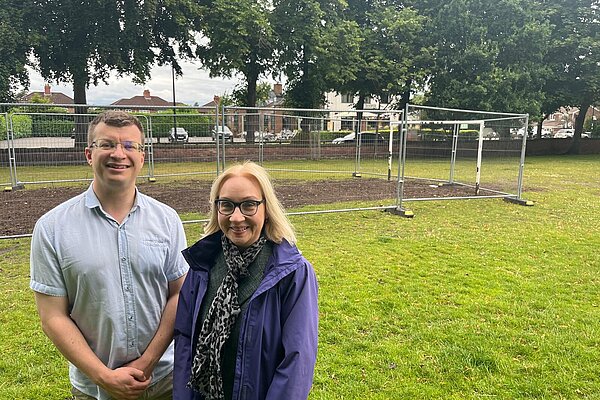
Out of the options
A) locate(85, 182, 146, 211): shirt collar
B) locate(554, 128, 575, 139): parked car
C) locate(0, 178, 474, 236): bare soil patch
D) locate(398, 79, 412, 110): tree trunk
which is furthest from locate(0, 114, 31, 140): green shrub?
locate(554, 128, 575, 139): parked car

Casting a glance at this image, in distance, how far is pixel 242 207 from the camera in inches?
69.4

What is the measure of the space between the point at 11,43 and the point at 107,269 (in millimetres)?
20298

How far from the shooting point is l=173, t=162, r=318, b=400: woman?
162 centimetres

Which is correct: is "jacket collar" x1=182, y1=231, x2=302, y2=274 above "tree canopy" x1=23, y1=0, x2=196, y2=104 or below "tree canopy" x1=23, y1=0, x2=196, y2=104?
below

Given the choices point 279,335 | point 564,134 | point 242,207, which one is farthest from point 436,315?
point 564,134

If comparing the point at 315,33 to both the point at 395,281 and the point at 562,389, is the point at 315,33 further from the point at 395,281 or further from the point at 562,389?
the point at 562,389

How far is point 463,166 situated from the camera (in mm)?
13266

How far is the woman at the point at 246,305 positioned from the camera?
1616 mm

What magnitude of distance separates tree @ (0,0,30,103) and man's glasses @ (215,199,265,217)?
65.5 feet

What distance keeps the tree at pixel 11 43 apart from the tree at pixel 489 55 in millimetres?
19945

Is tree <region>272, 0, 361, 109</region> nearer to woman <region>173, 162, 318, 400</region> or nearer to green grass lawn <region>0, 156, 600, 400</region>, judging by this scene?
green grass lawn <region>0, 156, 600, 400</region>

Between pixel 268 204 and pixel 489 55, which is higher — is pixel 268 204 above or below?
below

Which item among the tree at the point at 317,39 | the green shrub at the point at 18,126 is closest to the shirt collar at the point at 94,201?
the green shrub at the point at 18,126

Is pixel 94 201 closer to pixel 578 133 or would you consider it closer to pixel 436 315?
pixel 436 315
